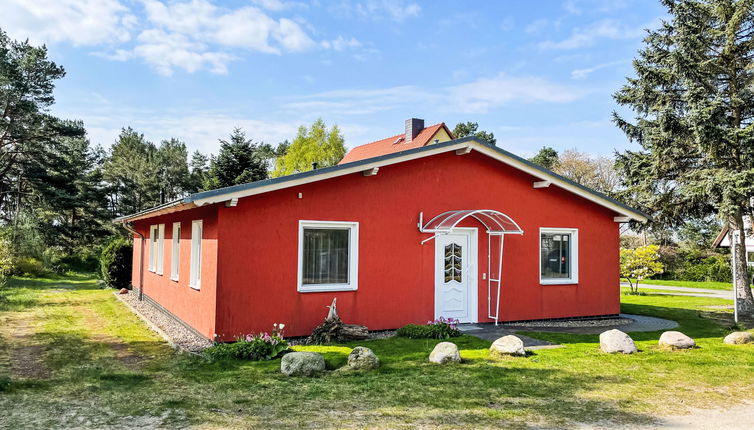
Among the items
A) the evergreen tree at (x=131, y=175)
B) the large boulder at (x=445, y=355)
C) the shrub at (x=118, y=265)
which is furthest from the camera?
the evergreen tree at (x=131, y=175)

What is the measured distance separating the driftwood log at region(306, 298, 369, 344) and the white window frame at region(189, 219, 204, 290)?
280cm

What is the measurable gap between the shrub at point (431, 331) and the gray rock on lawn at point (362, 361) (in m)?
2.63

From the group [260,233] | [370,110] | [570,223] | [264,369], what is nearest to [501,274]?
[570,223]

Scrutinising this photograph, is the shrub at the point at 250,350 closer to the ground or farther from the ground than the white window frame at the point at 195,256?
closer to the ground

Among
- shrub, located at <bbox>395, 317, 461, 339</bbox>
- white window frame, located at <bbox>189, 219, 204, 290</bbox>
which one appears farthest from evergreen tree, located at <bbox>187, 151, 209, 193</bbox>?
shrub, located at <bbox>395, 317, 461, 339</bbox>

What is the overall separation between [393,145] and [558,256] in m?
18.8

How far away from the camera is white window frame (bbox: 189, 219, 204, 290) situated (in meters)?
10.9

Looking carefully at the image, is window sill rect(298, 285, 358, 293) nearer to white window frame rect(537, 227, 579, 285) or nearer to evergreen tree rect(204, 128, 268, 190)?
white window frame rect(537, 227, 579, 285)

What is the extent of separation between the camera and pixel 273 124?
51094mm

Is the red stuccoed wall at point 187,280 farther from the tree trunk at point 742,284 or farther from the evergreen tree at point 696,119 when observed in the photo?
the tree trunk at point 742,284

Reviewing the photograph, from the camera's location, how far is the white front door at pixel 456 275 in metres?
11.7

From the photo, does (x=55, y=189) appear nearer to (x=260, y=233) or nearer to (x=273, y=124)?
(x=273, y=124)

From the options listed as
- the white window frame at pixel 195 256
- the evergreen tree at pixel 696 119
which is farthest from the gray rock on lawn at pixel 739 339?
the white window frame at pixel 195 256

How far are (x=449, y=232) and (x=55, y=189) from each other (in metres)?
29.0
